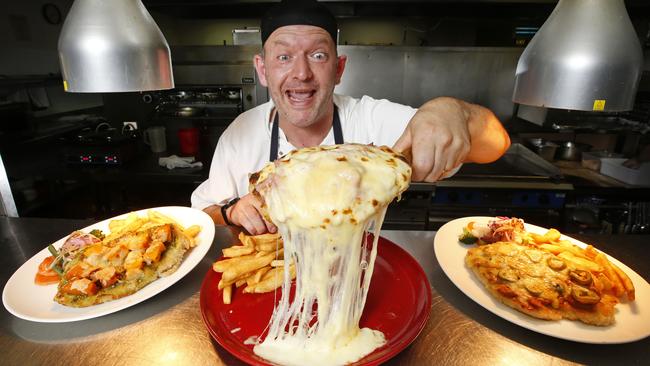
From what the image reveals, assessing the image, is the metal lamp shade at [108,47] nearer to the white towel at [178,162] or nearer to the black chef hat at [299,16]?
the black chef hat at [299,16]

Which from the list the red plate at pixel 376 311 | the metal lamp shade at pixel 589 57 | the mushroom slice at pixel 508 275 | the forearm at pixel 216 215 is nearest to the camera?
the metal lamp shade at pixel 589 57

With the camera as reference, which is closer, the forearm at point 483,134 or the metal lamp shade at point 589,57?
the metal lamp shade at point 589,57

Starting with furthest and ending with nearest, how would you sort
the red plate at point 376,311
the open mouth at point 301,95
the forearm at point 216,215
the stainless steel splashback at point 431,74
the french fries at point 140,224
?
the stainless steel splashback at point 431,74 < the forearm at point 216,215 < the open mouth at point 301,95 < the french fries at point 140,224 < the red plate at point 376,311

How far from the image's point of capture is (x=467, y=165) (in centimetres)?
459

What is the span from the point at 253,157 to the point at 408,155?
1.62 metres

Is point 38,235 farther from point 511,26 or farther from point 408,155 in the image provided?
point 511,26

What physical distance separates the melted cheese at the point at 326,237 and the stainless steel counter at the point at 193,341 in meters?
0.18

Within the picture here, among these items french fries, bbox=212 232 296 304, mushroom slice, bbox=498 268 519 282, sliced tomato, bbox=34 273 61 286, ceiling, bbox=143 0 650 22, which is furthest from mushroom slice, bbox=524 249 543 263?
ceiling, bbox=143 0 650 22

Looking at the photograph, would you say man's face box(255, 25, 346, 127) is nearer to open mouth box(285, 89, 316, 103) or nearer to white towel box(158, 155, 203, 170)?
open mouth box(285, 89, 316, 103)

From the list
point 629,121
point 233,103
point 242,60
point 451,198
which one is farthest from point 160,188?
point 629,121

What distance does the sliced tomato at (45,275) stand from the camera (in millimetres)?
1481

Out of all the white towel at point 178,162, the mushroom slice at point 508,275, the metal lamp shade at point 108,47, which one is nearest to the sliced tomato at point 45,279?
the metal lamp shade at point 108,47

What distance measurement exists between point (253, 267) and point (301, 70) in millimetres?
1458

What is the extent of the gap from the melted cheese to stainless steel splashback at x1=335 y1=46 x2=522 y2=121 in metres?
4.51
